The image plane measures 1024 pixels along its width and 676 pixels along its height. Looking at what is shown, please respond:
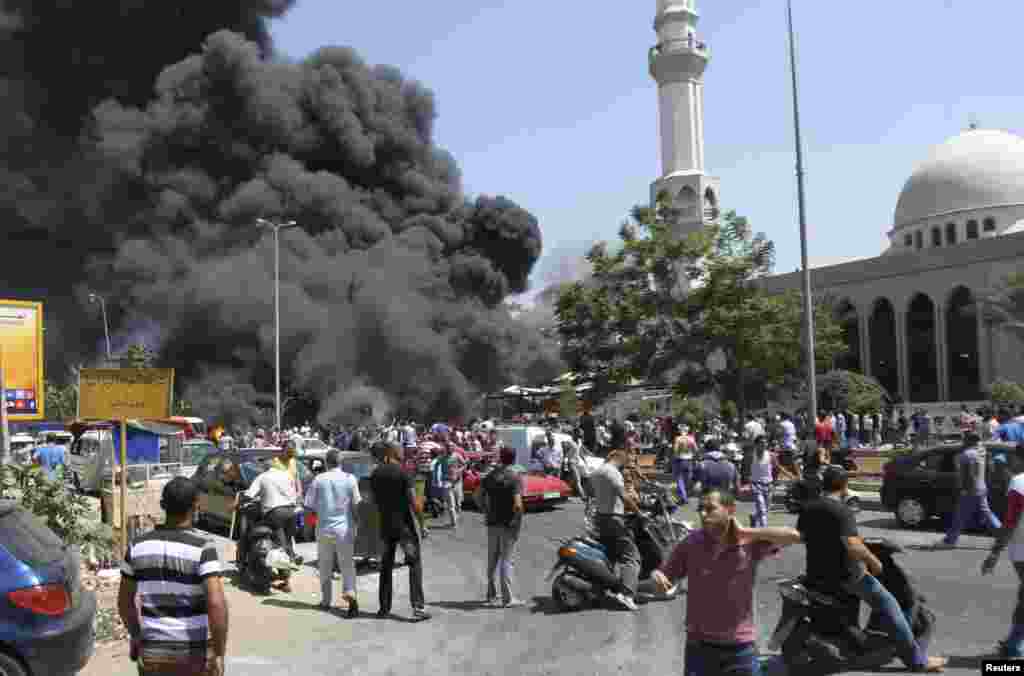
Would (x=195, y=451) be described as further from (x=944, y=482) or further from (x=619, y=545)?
(x=619, y=545)

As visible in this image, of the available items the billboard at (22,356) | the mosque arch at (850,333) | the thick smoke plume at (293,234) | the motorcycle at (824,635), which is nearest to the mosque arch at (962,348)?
the mosque arch at (850,333)

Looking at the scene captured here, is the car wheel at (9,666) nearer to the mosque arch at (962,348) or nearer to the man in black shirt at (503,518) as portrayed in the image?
the man in black shirt at (503,518)

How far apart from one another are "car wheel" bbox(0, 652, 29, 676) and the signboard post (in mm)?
4374

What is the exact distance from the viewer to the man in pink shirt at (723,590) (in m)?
4.05

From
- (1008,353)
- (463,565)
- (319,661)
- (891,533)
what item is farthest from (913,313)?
(319,661)

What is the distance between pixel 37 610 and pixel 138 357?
40.7 m

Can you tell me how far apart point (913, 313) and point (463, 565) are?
4292cm

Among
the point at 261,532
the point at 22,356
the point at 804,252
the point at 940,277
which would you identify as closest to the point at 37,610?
the point at 261,532

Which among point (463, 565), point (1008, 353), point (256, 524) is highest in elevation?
point (1008, 353)

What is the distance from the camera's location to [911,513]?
12.6 m

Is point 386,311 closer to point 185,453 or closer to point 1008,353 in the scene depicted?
point 185,453

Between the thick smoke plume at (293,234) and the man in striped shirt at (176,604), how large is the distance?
118 ft

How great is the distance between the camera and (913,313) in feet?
160

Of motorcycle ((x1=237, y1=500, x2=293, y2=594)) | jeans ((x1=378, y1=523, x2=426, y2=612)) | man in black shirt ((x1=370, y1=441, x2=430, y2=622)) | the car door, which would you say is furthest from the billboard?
the car door
